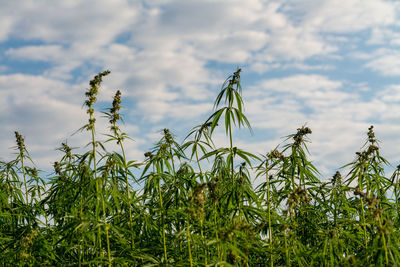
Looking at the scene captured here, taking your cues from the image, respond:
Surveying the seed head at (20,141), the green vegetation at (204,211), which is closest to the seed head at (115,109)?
the green vegetation at (204,211)

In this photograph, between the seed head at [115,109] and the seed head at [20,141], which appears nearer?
the seed head at [115,109]

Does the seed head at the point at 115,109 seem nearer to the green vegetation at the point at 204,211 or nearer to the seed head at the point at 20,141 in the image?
the green vegetation at the point at 204,211

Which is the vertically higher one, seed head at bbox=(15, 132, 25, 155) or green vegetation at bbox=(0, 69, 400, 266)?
seed head at bbox=(15, 132, 25, 155)

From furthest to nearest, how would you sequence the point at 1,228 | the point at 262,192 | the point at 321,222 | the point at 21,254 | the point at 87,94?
the point at 1,228, the point at 262,192, the point at 321,222, the point at 87,94, the point at 21,254

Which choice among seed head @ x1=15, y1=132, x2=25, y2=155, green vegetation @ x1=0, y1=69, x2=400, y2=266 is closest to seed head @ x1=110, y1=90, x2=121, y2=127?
green vegetation @ x1=0, y1=69, x2=400, y2=266

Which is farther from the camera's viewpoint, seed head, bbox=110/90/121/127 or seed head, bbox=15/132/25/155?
seed head, bbox=15/132/25/155

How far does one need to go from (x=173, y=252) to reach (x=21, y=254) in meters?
1.39

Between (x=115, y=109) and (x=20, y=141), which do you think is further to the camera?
(x=20, y=141)

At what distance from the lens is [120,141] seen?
3.97 meters

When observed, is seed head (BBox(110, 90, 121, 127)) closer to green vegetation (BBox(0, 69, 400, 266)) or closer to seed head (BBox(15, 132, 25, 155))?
green vegetation (BBox(0, 69, 400, 266))

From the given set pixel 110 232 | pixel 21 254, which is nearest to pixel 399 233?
pixel 110 232

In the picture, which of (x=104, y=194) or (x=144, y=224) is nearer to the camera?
(x=104, y=194)

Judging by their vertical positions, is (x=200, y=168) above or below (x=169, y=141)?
below

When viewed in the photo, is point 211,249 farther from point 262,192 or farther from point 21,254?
point 21,254
